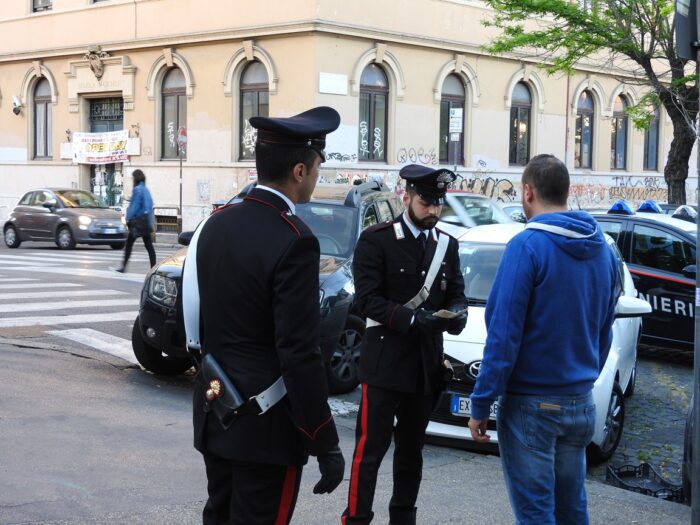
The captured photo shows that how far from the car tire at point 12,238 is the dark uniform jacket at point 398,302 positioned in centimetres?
2237

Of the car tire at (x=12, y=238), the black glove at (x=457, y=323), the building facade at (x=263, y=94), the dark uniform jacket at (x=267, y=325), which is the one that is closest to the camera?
the dark uniform jacket at (x=267, y=325)

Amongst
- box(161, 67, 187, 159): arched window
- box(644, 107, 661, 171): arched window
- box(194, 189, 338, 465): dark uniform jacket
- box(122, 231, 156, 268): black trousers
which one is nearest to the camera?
box(194, 189, 338, 465): dark uniform jacket

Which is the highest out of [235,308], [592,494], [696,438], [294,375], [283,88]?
[283,88]

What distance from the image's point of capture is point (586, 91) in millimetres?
36250

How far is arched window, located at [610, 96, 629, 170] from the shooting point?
124ft

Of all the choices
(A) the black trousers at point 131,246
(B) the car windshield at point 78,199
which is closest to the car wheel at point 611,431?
(A) the black trousers at point 131,246

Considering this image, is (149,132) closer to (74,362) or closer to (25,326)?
(25,326)

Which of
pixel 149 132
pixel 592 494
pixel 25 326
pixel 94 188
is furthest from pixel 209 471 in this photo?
pixel 94 188

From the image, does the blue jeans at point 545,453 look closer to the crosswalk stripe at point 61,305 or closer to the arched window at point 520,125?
the crosswalk stripe at point 61,305

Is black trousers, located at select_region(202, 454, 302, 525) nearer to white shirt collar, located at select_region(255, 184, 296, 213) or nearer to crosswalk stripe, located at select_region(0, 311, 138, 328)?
white shirt collar, located at select_region(255, 184, 296, 213)

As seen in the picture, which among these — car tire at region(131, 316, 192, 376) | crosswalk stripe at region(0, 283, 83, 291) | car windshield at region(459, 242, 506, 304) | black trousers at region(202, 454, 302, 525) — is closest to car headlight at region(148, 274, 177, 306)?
car tire at region(131, 316, 192, 376)

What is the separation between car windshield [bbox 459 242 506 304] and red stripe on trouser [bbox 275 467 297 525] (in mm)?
4661

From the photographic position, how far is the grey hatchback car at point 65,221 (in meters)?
24.4

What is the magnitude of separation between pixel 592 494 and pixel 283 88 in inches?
914
